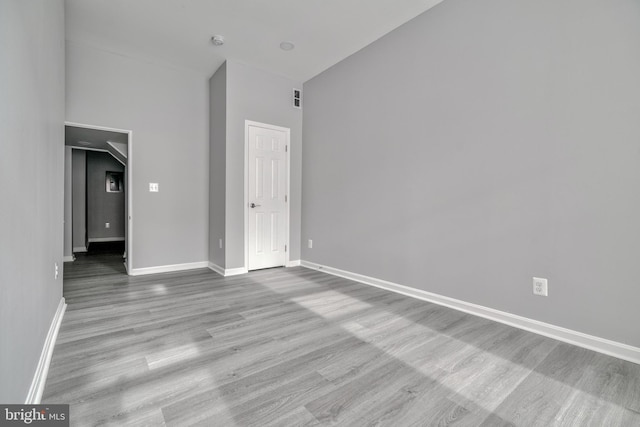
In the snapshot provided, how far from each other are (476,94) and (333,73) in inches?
85.7

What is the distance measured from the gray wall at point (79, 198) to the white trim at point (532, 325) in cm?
587

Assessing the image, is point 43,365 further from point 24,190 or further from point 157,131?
point 157,131

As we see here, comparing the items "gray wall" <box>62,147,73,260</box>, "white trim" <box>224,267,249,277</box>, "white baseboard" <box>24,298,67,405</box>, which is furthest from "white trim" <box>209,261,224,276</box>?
"gray wall" <box>62,147,73,260</box>

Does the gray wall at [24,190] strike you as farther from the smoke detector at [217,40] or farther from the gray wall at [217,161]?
the gray wall at [217,161]

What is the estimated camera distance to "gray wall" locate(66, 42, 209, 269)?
12.2 ft

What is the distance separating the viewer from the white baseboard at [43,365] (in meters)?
1.40

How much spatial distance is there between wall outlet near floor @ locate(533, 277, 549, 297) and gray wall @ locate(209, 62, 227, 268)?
3.51 m

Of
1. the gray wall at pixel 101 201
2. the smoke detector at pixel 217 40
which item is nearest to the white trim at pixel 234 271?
the smoke detector at pixel 217 40

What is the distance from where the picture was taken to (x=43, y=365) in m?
1.67

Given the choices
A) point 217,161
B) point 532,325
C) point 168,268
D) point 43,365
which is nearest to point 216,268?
point 168,268

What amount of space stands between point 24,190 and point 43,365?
1.05 meters

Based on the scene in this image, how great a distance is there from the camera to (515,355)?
194cm

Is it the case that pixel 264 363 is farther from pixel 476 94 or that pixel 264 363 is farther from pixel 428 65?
pixel 428 65

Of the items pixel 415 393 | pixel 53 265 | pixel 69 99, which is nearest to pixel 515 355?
pixel 415 393
